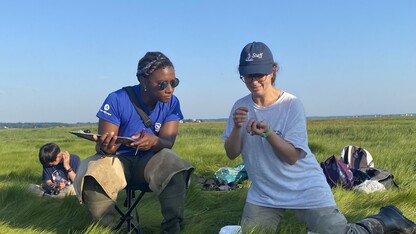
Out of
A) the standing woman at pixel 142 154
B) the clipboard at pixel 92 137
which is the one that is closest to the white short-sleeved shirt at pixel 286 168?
the standing woman at pixel 142 154

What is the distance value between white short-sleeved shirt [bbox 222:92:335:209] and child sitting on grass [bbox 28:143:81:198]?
9.97ft

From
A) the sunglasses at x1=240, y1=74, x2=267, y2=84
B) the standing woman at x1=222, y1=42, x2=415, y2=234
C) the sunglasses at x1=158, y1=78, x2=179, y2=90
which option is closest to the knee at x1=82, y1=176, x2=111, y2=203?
the sunglasses at x1=158, y1=78, x2=179, y2=90

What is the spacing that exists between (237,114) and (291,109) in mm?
403

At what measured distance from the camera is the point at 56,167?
18.5 ft

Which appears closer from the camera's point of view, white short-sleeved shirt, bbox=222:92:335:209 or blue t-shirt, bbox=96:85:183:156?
white short-sleeved shirt, bbox=222:92:335:209

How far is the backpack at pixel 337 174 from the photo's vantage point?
15.8ft

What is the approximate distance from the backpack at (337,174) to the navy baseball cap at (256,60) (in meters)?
2.46

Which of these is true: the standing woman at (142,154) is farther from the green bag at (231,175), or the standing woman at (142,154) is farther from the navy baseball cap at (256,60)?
the green bag at (231,175)

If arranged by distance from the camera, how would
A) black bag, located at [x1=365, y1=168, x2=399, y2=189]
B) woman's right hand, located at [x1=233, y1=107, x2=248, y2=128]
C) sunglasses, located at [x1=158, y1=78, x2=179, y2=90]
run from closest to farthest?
woman's right hand, located at [x1=233, y1=107, x2=248, y2=128] < sunglasses, located at [x1=158, y1=78, x2=179, y2=90] < black bag, located at [x1=365, y1=168, x2=399, y2=189]

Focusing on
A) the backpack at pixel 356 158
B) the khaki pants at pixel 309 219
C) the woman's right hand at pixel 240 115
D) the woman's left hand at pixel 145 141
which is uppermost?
the woman's right hand at pixel 240 115

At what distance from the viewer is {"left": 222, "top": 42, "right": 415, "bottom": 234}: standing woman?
279 centimetres

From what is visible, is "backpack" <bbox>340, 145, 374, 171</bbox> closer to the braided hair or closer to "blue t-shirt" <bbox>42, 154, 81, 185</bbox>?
the braided hair

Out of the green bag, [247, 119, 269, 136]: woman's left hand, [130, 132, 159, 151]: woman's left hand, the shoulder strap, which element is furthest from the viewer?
the green bag

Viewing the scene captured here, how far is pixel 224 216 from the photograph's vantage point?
369cm
